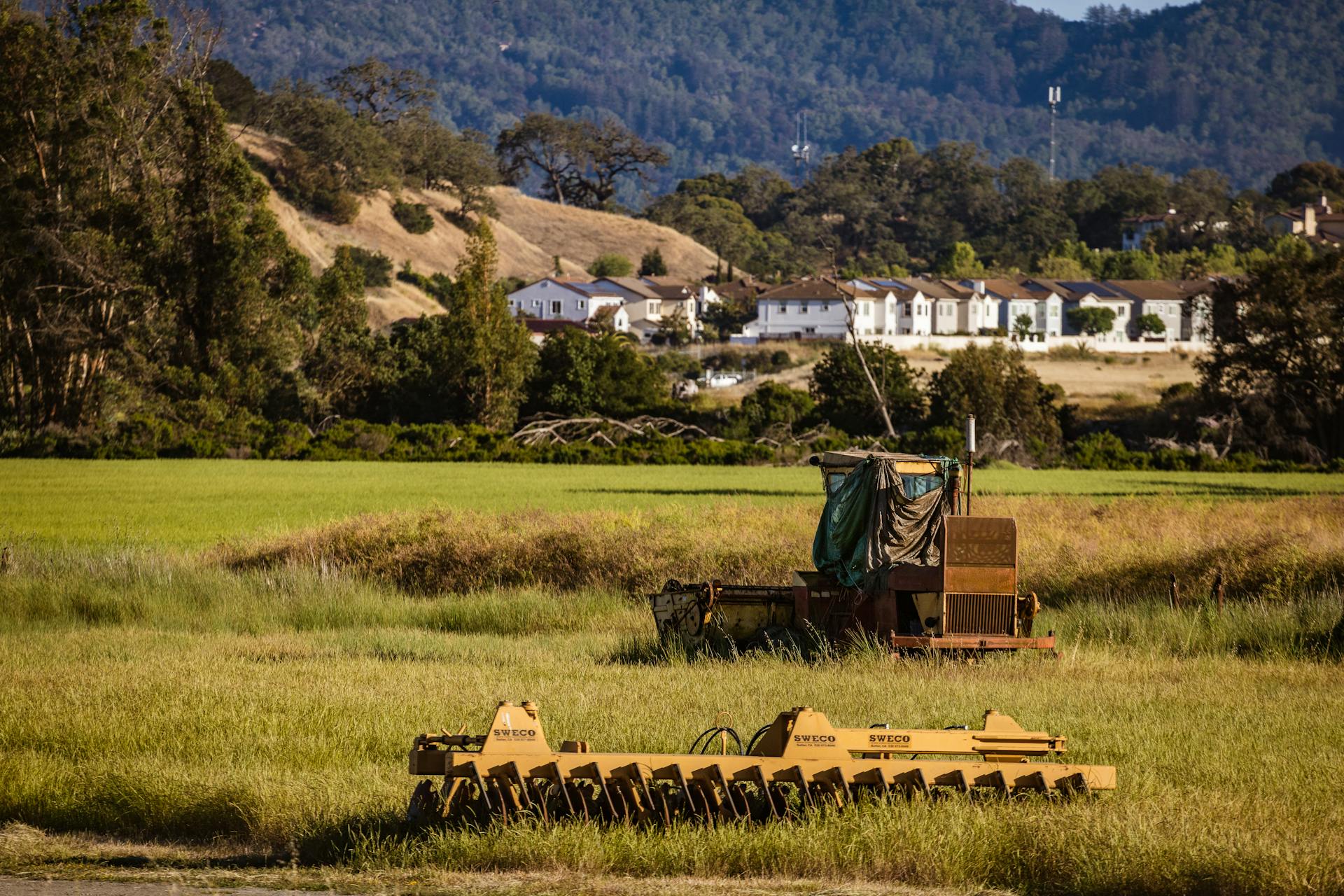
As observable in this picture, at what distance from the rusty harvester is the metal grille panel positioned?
20.8 ft

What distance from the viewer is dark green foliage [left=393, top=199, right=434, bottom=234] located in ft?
496

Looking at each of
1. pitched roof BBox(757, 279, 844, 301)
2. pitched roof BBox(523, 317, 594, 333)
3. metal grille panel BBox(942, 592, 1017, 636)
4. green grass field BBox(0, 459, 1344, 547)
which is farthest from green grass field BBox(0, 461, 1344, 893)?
pitched roof BBox(757, 279, 844, 301)

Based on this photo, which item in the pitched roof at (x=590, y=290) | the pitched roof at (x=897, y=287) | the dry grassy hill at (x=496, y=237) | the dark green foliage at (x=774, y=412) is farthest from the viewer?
the pitched roof at (x=590, y=290)

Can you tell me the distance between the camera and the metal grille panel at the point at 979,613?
16672 mm

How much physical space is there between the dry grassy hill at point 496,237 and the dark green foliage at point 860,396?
150 feet

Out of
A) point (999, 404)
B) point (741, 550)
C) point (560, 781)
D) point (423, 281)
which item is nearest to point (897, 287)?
point (423, 281)

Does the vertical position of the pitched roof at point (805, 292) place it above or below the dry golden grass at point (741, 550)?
above

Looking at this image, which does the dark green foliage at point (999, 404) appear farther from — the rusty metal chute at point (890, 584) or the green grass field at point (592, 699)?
the rusty metal chute at point (890, 584)

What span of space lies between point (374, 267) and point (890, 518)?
11567 centimetres

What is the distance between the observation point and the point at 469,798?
10.1 meters

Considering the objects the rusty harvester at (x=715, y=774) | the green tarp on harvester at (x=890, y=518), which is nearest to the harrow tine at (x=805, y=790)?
the rusty harvester at (x=715, y=774)

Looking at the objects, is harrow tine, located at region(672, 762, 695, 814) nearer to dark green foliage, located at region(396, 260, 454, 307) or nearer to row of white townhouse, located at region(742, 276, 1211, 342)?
row of white townhouse, located at region(742, 276, 1211, 342)

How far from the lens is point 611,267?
172 meters

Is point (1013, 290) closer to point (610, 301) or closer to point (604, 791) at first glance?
point (610, 301)
